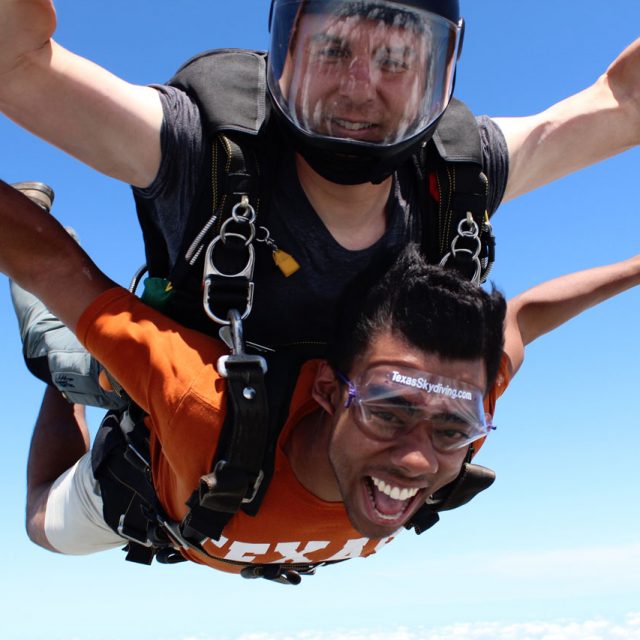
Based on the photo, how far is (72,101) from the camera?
3396 millimetres

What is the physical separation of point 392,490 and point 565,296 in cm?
147

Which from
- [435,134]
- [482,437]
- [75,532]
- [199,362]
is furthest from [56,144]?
[75,532]

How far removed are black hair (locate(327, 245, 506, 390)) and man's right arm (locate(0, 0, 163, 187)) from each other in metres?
0.85

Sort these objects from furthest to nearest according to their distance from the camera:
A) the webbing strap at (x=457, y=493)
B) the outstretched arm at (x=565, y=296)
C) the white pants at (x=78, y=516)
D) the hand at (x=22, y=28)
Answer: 1. the white pants at (x=78, y=516)
2. the outstretched arm at (x=565, y=296)
3. the webbing strap at (x=457, y=493)
4. the hand at (x=22, y=28)

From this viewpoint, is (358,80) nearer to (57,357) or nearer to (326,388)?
(326,388)

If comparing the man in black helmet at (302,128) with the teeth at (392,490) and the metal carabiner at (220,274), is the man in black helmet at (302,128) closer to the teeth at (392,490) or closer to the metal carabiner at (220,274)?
the metal carabiner at (220,274)

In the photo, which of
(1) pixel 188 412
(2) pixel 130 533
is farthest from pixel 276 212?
(2) pixel 130 533

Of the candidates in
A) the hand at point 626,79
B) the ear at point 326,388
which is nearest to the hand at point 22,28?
the ear at point 326,388

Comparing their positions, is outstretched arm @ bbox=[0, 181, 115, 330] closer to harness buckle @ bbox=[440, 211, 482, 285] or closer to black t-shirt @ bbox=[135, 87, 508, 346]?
black t-shirt @ bbox=[135, 87, 508, 346]

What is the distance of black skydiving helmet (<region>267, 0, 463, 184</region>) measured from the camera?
3.51 m

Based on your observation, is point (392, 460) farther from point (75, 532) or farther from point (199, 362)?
point (75, 532)

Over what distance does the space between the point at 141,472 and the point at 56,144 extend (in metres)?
1.50

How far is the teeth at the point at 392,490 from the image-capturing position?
11.8ft

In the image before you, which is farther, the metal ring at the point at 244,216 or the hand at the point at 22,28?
the metal ring at the point at 244,216
